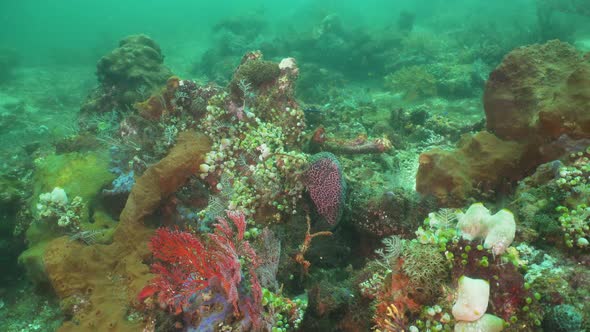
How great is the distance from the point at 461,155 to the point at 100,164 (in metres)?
6.28

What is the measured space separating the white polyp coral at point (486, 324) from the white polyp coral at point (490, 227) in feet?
1.74

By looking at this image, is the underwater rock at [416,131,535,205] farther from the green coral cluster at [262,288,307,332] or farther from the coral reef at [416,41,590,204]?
the green coral cluster at [262,288,307,332]

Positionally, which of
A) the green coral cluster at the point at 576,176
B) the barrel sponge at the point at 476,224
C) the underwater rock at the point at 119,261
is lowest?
the underwater rock at the point at 119,261

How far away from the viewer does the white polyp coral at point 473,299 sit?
2.40m

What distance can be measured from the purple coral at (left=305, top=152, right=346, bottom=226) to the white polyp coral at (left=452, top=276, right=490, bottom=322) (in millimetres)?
2434

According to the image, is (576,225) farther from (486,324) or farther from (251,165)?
(251,165)

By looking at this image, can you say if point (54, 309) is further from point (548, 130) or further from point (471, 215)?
point (548, 130)

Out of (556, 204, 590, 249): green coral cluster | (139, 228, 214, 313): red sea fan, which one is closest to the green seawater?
(556, 204, 590, 249): green coral cluster

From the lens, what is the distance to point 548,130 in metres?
4.24

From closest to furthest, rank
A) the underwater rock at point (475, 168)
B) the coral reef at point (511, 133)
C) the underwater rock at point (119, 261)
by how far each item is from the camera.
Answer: the underwater rock at point (119, 261) < the coral reef at point (511, 133) < the underwater rock at point (475, 168)

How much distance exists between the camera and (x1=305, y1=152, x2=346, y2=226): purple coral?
4762 mm

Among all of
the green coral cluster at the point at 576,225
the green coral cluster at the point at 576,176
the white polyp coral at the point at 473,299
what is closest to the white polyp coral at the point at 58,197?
the white polyp coral at the point at 473,299

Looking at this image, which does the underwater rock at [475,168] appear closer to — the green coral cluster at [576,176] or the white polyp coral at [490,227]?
the green coral cluster at [576,176]

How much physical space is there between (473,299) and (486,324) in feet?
0.69
